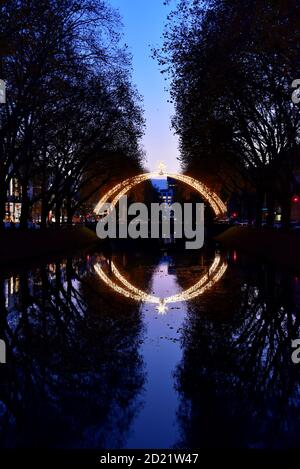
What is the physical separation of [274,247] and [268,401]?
27.5 metres

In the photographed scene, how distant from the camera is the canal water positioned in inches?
237

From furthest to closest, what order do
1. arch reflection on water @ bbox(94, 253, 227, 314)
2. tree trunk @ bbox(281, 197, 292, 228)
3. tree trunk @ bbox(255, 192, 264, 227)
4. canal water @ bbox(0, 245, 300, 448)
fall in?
tree trunk @ bbox(255, 192, 264, 227) → tree trunk @ bbox(281, 197, 292, 228) → arch reflection on water @ bbox(94, 253, 227, 314) → canal water @ bbox(0, 245, 300, 448)

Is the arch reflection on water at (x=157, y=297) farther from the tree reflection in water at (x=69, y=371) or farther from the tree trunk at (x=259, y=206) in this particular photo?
the tree trunk at (x=259, y=206)

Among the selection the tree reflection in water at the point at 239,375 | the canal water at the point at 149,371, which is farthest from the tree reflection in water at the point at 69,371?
the tree reflection in water at the point at 239,375

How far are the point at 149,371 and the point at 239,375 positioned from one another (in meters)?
1.22

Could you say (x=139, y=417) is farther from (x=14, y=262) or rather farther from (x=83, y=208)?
(x=83, y=208)

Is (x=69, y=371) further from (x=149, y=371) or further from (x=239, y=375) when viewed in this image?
(x=239, y=375)

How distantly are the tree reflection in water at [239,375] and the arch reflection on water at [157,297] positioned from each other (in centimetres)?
95

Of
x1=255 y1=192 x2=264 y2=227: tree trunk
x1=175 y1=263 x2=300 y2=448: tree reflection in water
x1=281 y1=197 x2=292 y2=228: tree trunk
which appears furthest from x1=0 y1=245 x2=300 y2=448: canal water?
x1=255 y1=192 x2=264 y2=227: tree trunk

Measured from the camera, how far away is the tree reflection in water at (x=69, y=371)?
19.9ft

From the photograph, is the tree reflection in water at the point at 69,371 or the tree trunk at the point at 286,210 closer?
the tree reflection in water at the point at 69,371

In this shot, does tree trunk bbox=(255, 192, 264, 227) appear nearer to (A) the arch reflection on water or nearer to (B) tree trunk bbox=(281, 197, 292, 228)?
(B) tree trunk bbox=(281, 197, 292, 228)

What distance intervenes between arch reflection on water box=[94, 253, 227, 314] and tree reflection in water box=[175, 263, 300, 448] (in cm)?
95

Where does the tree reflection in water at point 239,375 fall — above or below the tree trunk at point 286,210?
below
